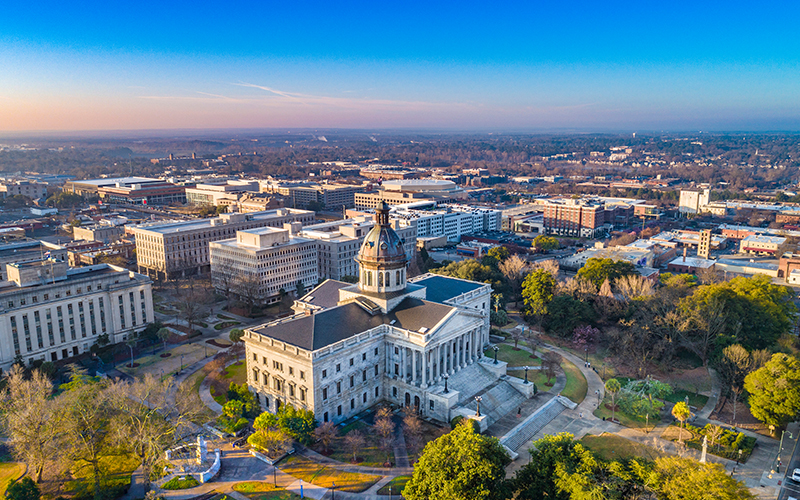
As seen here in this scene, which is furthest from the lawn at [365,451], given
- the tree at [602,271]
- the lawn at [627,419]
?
the tree at [602,271]

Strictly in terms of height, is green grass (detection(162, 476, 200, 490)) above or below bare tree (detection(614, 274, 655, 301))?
below

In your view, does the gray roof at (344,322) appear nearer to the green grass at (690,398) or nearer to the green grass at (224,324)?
the green grass at (690,398)

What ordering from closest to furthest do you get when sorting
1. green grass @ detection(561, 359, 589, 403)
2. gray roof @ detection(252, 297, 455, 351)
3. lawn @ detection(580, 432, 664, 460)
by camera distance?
1. lawn @ detection(580, 432, 664, 460)
2. gray roof @ detection(252, 297, 455, 351)
3. green grass @ detection(561, 359, 589, 403)

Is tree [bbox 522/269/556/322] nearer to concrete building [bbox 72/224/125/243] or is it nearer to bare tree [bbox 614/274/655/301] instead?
bare tree [bbox 614/274/655/301]

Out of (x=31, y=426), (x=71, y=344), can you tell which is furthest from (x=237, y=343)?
(x=31, y=426)

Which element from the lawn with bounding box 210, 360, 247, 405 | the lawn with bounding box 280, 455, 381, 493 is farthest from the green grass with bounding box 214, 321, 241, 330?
the lawn with bounding box 280, 455, 381, 493
